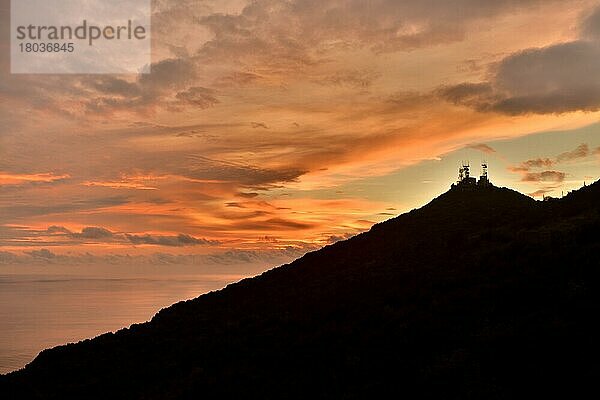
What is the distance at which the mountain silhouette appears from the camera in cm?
1788

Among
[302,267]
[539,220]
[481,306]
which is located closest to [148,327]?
[302,267]

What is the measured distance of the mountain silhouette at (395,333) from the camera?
17.9 m

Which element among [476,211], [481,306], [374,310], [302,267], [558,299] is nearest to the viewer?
[558,299]

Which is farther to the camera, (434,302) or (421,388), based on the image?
(434,302)

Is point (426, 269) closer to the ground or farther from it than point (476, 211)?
closer to the ground

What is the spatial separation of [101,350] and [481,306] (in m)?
25.9

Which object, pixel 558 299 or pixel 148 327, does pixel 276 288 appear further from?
pixel 558 299

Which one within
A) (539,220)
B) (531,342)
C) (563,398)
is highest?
(539,220)

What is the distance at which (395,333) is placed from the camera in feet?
77.4

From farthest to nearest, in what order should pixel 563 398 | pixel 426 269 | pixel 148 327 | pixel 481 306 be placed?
pixel 148 327 < pixel 426 269 < pixel 481 306 < pixel 563 398

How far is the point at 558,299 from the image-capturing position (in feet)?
72.3

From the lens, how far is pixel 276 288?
44.9 m

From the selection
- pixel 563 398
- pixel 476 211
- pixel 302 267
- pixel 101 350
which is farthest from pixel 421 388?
pixel 476 211

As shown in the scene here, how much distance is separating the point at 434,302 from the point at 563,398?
11.2m
